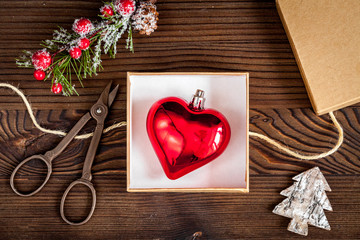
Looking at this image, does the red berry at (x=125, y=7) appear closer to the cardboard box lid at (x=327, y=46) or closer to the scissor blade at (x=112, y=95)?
the scissor blade at (x=112, y=95)

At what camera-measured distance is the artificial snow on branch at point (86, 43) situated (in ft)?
2.49

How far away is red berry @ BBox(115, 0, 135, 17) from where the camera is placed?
2.46 ft

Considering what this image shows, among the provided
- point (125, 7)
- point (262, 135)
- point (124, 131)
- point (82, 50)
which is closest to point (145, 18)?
point (125, 7)

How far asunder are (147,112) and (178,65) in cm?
14

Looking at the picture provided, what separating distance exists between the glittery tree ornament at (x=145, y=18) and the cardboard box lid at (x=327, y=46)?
0.29 meters

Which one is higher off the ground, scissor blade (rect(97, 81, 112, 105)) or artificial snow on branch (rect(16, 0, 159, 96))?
artificial snow on branch (rect(16, 0, 159, 96))

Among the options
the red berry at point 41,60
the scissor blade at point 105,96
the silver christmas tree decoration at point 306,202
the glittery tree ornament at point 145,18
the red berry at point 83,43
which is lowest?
the silver christmas tree decoration at point 306,202

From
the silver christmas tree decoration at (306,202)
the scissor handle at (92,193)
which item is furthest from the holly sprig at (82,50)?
the silver christmas tree decoration at (306,202)

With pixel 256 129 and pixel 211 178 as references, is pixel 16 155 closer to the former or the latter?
pixel 211 178

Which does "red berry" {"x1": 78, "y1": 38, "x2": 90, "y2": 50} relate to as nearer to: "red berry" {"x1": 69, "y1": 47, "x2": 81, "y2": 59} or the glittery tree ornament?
"red berry" {"x1": 69, "y1": 47, "x2": 81, "y2": 59}

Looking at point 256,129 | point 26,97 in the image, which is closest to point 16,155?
point 26,97

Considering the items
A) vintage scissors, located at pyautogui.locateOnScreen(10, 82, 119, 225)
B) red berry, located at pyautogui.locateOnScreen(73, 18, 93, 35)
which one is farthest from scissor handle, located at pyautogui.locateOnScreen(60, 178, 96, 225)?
red berry, located at pyautogui.locateOnScreen(73, 18, 93, 35)

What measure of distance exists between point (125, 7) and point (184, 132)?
0.30 m

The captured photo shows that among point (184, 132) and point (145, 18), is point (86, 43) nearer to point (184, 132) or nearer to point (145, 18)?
point (145, 18)
